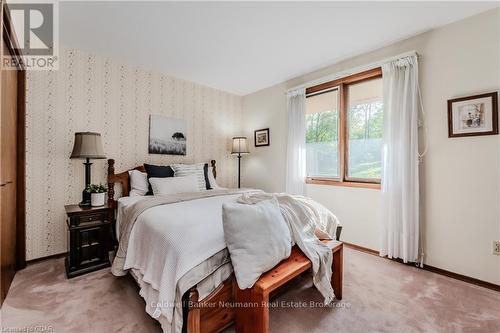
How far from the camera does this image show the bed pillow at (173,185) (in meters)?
2.76

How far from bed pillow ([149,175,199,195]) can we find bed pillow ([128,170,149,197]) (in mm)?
180

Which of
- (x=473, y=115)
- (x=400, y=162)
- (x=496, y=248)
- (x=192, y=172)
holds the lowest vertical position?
(x=496, y=248)

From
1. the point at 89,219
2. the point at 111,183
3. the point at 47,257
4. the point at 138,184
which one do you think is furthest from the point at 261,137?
the point at 47,257

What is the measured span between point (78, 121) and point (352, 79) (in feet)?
11.7

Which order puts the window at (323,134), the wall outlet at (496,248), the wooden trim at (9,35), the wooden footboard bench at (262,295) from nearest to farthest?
the wooden footboard bench at (262,295) < the wooden trim at (9,35) < the wall outlet at (496,248) < the window at (323,134)

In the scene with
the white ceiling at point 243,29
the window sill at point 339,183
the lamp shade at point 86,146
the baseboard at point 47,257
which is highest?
the white ceiling at point 243,29

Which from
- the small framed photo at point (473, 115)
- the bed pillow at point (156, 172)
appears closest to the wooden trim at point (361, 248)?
the small framed photo at point (473, 115)

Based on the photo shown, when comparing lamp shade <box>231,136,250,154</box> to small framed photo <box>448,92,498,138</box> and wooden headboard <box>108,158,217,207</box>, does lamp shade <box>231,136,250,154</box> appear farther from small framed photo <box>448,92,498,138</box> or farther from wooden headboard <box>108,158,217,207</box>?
small framed photo <box>448,92,498,138</box>

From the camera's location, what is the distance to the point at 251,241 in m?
1.38

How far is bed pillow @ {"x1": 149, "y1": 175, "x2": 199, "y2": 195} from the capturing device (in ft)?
9.05

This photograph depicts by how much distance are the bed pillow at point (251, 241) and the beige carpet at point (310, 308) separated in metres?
0.53

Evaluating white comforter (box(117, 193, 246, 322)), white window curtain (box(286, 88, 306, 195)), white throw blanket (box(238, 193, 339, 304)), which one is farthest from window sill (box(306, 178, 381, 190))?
white comforter (box(117, 193, 246, 322))

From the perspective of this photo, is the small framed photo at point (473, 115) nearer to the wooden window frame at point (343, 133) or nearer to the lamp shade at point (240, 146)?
the wooden window frame at point (343, 133)

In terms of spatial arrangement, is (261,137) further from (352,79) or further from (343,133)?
(352,79)
